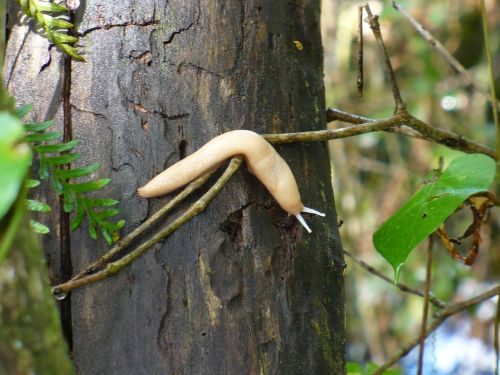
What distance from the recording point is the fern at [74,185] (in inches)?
33.9

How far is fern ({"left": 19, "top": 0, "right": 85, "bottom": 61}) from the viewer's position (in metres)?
0.90

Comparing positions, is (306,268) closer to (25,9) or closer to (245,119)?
(245,119)

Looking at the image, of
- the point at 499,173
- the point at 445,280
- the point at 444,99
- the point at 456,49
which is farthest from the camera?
the point at 456,49

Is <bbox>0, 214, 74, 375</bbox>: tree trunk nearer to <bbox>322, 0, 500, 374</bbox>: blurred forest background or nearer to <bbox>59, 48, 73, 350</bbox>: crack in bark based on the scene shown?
<bbox>59, 48, 73, 350</bbox>: crack in bark

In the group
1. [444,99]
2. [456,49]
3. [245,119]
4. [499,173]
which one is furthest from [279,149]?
[456,49]

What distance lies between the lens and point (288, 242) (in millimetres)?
890

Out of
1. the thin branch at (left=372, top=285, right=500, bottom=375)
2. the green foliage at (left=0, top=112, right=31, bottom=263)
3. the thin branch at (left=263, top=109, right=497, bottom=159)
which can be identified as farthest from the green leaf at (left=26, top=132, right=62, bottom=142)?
the thin branch at (left=372, top=285, right=500, bottom=375)

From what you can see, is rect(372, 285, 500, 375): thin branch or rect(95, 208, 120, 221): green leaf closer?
rect(95, 208, 120, 221): green leaf

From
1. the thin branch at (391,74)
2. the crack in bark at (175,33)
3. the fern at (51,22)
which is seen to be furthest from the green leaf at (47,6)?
the thin branch at (391,74)

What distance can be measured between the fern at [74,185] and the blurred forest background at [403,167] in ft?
7.43

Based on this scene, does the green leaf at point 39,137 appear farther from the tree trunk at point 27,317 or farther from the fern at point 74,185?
the tree trunk at point 27,317

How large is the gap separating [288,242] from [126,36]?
0.35 meters

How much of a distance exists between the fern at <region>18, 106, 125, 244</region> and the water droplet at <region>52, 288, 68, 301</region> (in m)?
0.08

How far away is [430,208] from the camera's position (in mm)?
1033
